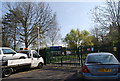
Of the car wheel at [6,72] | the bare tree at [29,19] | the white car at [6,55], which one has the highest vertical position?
the bare tree at [29,19]

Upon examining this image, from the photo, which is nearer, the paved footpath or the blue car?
the blue car

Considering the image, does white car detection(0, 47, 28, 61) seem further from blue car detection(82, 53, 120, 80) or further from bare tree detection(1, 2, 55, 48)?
bare tree detection(1, 2, 55, 48)

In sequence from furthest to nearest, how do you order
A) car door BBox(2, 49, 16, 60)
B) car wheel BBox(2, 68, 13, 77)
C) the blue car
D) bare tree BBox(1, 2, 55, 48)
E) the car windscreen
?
bare tree BBox(1, 2, 55, 48), car door BBox(2, 49, 16, 60), car wheel BBox(2, 68, 13, 77), the car windscreen, the blue car

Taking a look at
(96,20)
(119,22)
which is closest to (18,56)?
(96,20)

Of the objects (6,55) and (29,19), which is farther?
(29,19)

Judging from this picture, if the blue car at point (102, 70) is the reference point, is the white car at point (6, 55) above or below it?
above

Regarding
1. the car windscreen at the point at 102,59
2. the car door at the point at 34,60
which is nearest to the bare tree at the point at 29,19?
the car door at the point at 34,60

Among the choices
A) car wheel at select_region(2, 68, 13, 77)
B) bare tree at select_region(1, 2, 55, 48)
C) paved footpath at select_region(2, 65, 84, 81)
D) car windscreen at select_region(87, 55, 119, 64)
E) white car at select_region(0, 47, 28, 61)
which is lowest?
paved footpath at select_region(2, 65, 84, 81)

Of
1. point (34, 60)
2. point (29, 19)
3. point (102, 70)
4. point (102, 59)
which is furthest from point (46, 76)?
point (29, 19)

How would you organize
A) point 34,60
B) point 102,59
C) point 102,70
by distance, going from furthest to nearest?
point 34,60 → point 102,59 → point 102,70

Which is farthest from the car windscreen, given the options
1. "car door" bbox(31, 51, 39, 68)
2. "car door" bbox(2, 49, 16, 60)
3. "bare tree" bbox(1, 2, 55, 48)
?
"bare tree" bbox(1, 2, 55, 48)

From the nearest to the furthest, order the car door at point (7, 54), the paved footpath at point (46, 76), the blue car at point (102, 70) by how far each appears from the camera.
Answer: the blue car at point (102, 70)
the paved footpath at point (46, 76)
the car door at point (7, 54)

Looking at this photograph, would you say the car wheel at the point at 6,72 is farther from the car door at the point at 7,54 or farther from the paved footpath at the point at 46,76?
the car door at the point at 7,54

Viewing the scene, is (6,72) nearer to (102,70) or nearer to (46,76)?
(46,76)
